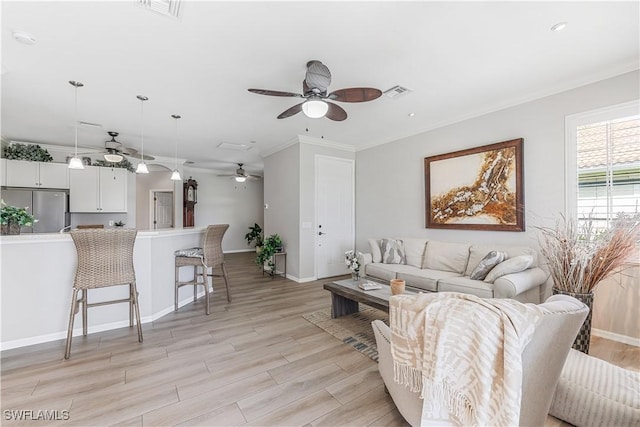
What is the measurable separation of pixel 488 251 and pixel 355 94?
8.59 ft

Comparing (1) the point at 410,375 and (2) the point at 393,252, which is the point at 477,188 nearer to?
(2) the point at 393,252

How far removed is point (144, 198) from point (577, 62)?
9.06m

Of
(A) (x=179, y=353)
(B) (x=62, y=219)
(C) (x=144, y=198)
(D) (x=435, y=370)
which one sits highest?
(C) (x=144, y=198)

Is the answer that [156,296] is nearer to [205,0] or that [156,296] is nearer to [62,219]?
[205,0]

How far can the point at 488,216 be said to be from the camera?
3.68m

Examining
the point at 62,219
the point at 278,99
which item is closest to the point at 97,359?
the point at 278,99

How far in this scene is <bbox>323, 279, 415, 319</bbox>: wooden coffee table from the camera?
8.72 ft

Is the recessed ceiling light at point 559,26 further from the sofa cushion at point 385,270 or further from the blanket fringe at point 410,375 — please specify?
the sofa cushion at point 385,270

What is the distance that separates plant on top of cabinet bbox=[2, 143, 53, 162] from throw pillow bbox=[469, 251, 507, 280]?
749 cm

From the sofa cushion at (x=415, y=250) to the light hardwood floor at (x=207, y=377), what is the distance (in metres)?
2.00

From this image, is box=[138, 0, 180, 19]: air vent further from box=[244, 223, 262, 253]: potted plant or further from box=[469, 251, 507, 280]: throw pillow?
box=[244, 223, 262, 253]: potted plant

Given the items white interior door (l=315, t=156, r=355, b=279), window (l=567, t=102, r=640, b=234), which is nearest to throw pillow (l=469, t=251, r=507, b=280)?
window (l=567, t=102, r=640, b=234)

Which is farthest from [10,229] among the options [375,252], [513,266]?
[513,266]

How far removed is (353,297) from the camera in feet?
9.54
